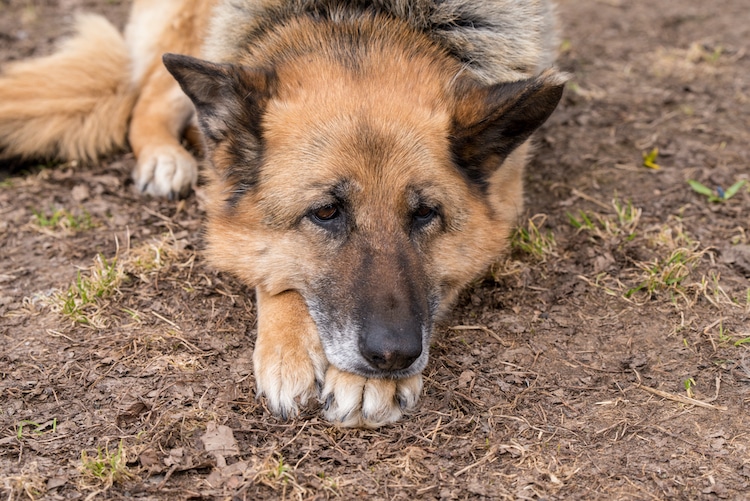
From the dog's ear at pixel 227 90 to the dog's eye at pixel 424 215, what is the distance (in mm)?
858

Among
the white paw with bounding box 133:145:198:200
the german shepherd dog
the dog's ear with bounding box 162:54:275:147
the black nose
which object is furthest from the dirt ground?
the dog's ear with bounding box 162:54:275:147

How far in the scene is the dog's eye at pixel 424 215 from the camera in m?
3.44

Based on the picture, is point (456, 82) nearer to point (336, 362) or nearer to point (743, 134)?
point (336, 362)

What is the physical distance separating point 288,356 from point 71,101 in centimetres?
300

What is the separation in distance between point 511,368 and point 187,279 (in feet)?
6.03

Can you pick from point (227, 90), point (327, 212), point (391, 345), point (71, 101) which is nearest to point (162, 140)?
point (71, 101)

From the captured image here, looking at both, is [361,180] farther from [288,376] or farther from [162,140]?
[162,140]

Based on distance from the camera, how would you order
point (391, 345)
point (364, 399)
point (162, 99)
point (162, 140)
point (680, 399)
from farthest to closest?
point (162, 99) → point (162, 140) → point (680, 399) → point (364, 399) → point (391, 345)

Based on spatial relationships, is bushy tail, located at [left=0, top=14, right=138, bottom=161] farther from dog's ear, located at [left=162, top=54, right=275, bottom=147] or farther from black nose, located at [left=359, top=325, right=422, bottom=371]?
black nose, located at [left=359, top=325, right=422, bottom=371]

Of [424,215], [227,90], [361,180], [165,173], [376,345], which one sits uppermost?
[227,90]

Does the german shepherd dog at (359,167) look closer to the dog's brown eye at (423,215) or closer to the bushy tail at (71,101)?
the dog's brown eye at (423,215)

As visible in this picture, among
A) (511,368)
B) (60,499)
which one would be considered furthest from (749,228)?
(60,499)

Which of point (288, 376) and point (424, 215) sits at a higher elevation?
point (424, 215)

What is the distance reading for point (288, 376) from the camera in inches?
127
